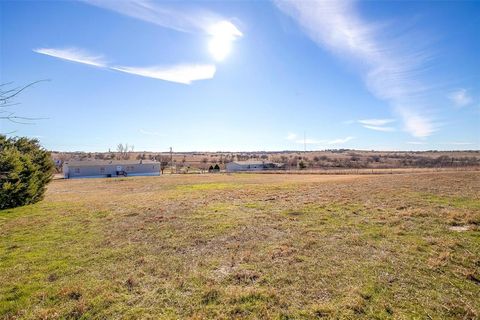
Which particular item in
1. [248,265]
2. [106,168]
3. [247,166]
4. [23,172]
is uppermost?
[23,172]

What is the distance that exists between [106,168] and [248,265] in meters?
58.5

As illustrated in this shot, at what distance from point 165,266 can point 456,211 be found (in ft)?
38.2

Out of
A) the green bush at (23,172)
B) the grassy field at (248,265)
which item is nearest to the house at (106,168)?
the green bush at (23,172)

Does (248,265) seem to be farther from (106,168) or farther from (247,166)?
(247,166)

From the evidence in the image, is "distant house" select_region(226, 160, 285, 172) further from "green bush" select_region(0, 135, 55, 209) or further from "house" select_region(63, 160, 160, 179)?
"green bush" select_region(0, 135, 55, 209)

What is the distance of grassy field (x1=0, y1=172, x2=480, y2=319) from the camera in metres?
4.80

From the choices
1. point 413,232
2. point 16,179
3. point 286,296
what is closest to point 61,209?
→ point 16,179

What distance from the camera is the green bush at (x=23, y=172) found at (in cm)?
1477

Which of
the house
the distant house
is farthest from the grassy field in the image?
the distant house

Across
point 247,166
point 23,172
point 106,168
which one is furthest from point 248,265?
point 247,166

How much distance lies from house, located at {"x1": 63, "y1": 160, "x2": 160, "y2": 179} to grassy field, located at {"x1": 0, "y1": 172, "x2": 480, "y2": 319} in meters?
47.3

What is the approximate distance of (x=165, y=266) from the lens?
6.82 metres

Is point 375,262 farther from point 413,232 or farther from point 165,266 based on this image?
point 165,266

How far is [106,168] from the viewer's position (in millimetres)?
57844
